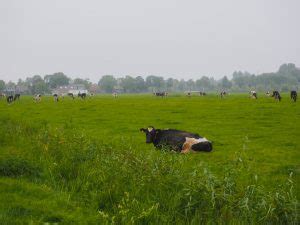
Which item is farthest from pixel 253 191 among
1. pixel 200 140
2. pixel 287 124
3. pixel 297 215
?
pixel 287 124

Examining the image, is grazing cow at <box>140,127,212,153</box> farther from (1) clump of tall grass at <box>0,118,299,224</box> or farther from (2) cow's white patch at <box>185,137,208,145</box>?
(1) clump of tall grass at <box>0,118,299,224</box>

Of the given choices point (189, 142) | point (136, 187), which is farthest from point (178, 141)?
point (136, 187)

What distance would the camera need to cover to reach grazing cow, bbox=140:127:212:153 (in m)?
15.2

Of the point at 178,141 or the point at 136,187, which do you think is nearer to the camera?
the point at 136,187

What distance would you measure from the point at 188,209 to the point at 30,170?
4.61 meters

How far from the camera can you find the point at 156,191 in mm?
8617

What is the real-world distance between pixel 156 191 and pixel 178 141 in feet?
24.4

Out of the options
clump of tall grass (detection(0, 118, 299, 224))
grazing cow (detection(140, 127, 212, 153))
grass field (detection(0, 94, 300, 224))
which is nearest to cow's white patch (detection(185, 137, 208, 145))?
grazing cow (detection(140, 127, 212, 153))

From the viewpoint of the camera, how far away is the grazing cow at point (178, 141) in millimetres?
15227

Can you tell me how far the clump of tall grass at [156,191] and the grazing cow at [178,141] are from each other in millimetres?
4663

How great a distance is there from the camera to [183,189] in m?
7.98

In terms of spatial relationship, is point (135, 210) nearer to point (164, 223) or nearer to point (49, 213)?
point (164, 223)

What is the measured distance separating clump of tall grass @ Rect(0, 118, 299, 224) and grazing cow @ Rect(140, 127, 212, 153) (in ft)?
15.3

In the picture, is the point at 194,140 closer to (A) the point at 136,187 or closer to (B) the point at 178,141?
(B) the point at 178,141
